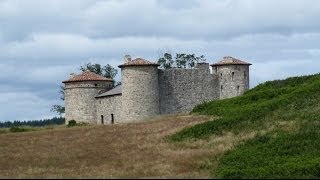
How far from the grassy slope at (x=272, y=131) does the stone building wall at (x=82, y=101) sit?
60.2ft

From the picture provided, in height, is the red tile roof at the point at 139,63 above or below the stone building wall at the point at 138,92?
above

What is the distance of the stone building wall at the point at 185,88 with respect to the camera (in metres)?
60.1

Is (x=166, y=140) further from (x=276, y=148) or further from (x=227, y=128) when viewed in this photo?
(x=276, y=148)

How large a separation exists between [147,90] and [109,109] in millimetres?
5482

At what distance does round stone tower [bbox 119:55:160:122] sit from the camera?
5781 centimetres

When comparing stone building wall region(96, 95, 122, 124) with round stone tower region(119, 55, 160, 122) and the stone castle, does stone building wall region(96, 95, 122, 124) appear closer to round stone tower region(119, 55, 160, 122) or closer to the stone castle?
the stone castle

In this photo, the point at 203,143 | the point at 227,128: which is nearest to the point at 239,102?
the point at 227,128

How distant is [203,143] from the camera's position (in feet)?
100

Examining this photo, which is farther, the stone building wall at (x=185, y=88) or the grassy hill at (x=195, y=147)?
the stone building wall at (x=185, y=88)

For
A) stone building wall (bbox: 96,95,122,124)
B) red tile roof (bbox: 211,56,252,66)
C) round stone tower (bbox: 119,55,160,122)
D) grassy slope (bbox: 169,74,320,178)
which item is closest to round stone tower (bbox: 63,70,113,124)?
stone building wall (bbox: 96,95,122,124)

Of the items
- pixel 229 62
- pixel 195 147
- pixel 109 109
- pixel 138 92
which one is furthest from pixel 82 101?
pixel 195 147

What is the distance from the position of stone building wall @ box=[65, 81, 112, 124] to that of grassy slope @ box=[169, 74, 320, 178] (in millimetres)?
18343

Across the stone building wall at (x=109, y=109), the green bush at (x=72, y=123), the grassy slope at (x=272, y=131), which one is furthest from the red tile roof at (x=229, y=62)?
the green bush at (x=72, y=123)

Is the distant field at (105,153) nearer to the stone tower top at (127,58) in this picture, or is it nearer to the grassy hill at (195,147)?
the grassy hill at (195,147)
